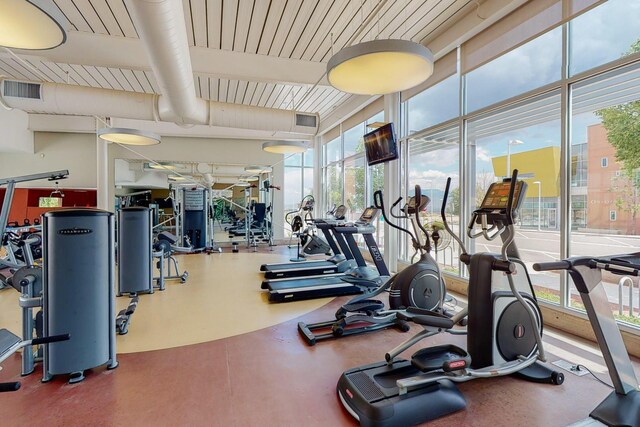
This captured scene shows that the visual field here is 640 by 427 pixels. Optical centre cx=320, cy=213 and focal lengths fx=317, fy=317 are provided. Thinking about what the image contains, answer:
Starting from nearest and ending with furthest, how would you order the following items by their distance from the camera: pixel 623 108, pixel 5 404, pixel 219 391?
pixel 5 404 → pixel 219 391 → pixel 623 108

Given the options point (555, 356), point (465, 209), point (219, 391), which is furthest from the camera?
point (465, 209)

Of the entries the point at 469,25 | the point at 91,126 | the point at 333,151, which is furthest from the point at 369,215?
the point at 91,126

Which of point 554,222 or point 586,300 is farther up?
point 554,222

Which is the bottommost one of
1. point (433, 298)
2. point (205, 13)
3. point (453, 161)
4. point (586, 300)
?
point (433, 298)

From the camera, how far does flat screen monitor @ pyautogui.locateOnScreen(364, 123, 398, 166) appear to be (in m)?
5.85

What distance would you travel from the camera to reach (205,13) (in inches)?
170

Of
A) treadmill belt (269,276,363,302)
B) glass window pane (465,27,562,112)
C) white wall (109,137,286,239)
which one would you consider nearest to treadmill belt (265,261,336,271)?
treadmill belt (269,276,363,302)

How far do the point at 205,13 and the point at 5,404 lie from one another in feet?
15.2

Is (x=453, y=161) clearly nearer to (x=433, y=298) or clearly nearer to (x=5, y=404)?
(x=433, y=298)

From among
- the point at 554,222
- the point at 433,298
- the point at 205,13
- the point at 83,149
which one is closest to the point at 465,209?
the point at 554,222

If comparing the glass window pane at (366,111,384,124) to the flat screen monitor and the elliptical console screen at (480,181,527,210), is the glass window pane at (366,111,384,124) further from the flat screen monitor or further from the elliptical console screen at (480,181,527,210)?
the elliptical console screen at (480,181,527,210)

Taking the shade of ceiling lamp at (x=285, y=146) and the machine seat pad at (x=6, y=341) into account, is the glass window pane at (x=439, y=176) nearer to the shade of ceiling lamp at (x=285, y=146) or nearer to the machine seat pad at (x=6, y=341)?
the shade of ceiling lamp at (x=285, y=146)

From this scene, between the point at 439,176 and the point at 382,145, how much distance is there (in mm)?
1199

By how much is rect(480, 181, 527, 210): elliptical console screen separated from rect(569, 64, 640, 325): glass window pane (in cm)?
169
